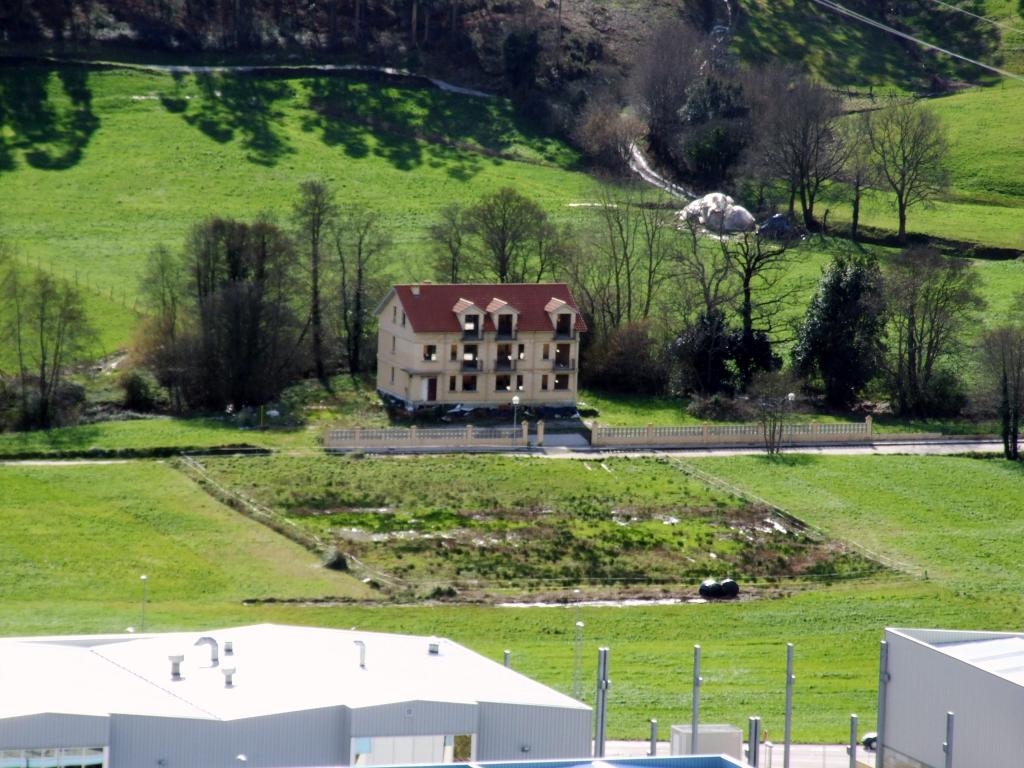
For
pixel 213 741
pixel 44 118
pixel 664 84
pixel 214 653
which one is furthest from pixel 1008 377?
pixel 44 118

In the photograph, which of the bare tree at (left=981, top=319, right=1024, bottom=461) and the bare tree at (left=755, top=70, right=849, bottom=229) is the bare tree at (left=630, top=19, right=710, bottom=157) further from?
the bare tree at (left=981, top=319, right=1024, bottom=461)

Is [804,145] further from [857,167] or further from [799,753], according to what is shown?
[799,753]

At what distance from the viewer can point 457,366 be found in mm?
90125

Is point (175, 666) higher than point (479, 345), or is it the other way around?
point (175, 666)

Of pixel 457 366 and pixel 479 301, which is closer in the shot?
pixel 457 366

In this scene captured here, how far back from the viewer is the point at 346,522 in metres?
73.5

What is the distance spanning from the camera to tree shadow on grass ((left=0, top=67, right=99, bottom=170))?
120m

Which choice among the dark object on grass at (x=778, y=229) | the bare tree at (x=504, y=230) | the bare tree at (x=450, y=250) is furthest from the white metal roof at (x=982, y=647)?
the dark object on grass at (x=778, y=229)

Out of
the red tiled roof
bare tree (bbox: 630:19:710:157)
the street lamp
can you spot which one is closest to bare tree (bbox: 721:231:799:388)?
the red tiled roof

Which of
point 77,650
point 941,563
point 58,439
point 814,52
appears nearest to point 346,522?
point 58,439

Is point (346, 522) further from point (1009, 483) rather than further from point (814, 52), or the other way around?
point (814, 52)

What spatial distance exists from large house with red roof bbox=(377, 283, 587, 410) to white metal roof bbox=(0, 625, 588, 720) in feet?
138

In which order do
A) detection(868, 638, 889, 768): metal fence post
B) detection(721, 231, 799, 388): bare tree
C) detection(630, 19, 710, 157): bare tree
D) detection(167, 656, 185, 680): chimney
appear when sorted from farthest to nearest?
detection(630, 19, 710, 157): bare tree, detection(721, 231, 799, 388): bare tree, detection(868, 638, 889, 768): metal fence post, detection(167, 656, 185, 680): chimney

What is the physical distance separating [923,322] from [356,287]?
27824 mm
